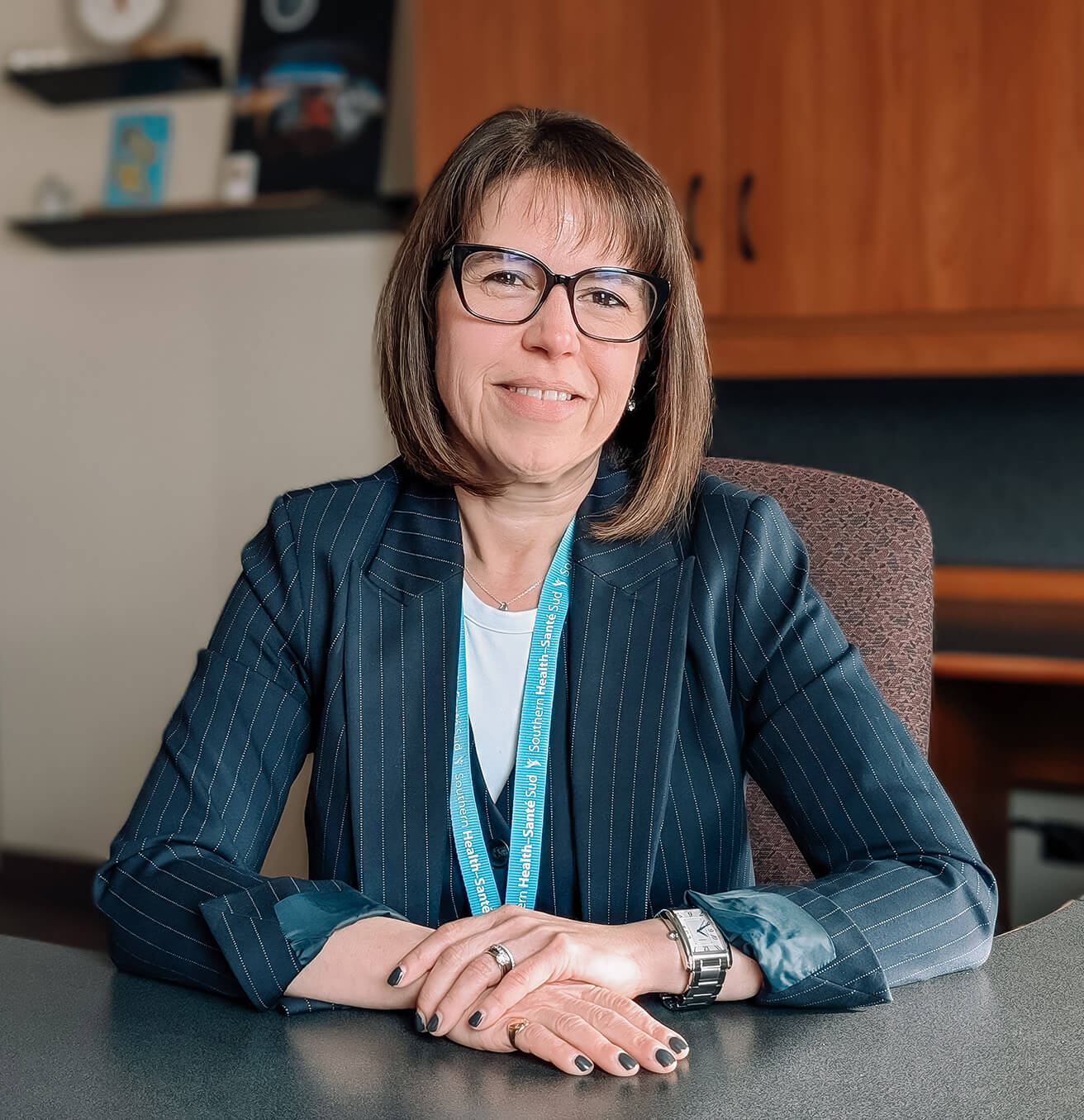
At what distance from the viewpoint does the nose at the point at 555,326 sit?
1234 millimetres

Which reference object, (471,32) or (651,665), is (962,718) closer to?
(651,665)

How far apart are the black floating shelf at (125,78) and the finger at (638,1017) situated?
9.67 ft

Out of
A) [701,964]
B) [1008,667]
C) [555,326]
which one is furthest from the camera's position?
[1008,667]

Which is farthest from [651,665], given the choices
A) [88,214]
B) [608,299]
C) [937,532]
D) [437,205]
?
[88,214]

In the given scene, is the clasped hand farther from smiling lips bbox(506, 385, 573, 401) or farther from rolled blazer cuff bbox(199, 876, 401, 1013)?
smiling lips bbox(506, 385, 573, 401)

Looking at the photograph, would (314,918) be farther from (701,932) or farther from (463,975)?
(701,932)

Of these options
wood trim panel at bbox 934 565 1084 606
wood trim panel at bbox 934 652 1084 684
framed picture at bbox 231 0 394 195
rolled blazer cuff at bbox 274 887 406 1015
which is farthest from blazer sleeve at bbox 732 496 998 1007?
framed picture at bbox 231 0 394 195

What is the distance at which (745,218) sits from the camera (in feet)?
8.32

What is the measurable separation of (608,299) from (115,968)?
0.73 meters

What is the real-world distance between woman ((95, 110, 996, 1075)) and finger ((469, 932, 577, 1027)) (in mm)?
151

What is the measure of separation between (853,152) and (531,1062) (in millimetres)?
2011

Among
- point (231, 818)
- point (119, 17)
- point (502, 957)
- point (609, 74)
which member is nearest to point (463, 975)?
point (502, 957)

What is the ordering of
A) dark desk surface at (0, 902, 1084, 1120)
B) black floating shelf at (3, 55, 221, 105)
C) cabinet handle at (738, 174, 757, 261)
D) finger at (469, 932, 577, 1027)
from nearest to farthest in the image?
dark desk surface at (0, 902, 1084, 1120), finger at (469, 932, 577, 1027), cabinet handle at (738, 174, 757, 261), black floating shelf at (3, 55, 221, 105)

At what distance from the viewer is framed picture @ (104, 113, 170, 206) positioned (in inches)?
135
